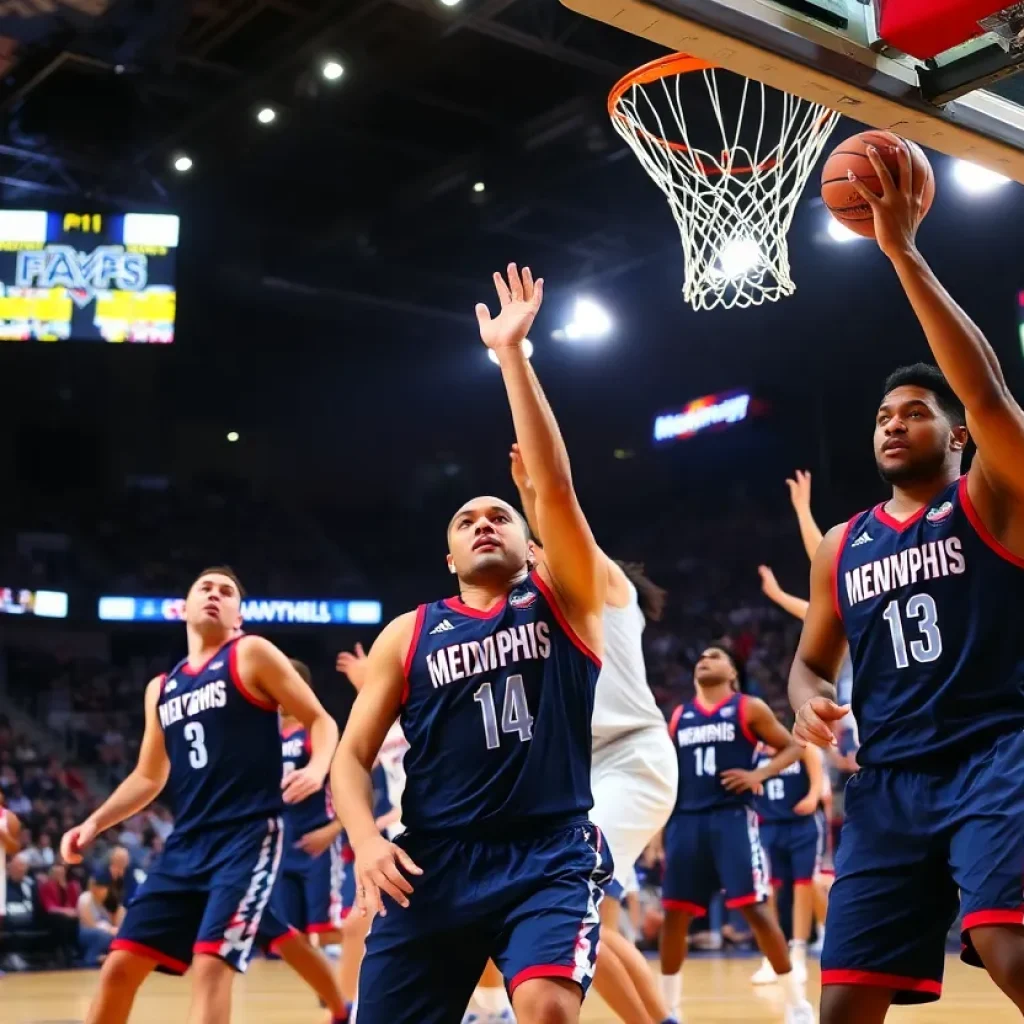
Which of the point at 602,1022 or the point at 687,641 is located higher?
the point at 687,641

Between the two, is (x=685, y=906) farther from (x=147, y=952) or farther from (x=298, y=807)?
(x=147, y=952)

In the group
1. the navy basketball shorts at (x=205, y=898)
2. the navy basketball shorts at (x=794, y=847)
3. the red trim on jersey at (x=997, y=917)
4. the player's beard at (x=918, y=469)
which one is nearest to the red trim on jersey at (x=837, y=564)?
the player's beard at (x=918, y=469)

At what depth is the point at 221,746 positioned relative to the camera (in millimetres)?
4973

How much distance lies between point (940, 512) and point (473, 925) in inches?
59.0

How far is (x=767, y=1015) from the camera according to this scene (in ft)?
23.7

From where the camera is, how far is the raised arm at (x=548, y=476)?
335cm

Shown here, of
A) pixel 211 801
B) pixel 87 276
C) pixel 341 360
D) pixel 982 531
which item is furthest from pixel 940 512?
pixel 341 360

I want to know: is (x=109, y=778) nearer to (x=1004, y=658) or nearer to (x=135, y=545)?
(x=135, y=545)

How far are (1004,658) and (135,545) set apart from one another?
19289mm

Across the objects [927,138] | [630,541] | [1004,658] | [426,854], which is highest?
[630,541]

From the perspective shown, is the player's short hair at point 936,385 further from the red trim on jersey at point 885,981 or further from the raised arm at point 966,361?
the red trim on jersey at point 885,981

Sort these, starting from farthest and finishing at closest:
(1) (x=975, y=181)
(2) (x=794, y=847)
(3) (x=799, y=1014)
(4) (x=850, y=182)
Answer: (1) (x=975, y=181), (2) (x=794, y=847), (3) (x=799, y=1014), (4) (x=850, y=182)

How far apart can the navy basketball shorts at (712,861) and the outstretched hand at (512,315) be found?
435 cm

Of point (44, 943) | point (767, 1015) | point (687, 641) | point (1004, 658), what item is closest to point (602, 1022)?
point (767, 1015)
